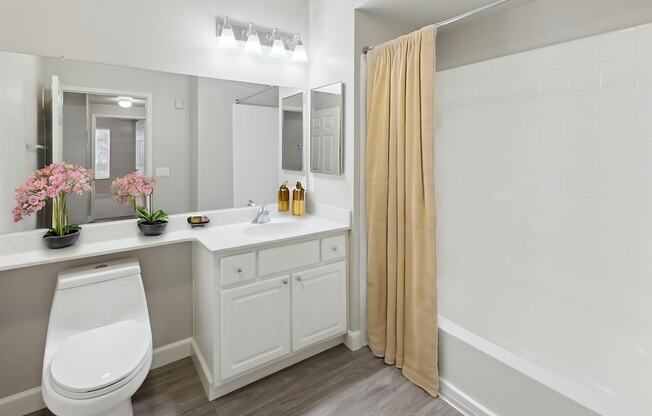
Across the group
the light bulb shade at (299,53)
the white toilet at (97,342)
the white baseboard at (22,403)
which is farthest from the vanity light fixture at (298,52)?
the white baseboard at (22,403)

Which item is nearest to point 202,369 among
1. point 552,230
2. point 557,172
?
point 552,230

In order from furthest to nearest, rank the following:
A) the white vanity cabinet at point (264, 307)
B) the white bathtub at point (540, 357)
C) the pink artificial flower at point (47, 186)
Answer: the white vanity cabinet at point (264, 307) → the pink artificial flower at point (47, 186) → the white bathtub at point (540, 357)

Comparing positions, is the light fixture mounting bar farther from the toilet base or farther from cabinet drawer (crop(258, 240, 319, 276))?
the toilet base

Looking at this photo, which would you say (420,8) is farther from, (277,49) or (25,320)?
(25,320)

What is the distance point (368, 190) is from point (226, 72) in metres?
1.24

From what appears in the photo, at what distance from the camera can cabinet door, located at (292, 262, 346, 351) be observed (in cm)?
207

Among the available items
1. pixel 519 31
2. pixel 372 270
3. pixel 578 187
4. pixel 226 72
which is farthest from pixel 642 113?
pixel 226 72

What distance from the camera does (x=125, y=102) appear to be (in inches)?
76.9

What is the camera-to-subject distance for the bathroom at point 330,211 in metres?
1.67

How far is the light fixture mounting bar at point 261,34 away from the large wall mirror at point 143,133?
0.30 meters

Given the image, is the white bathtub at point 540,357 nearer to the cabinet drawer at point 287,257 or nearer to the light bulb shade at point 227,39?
the cabinet drawer at point 287,257

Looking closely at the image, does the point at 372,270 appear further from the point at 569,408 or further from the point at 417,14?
the point at 417,14

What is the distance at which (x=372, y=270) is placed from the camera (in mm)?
2248

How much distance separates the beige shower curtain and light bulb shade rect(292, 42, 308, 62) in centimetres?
56
